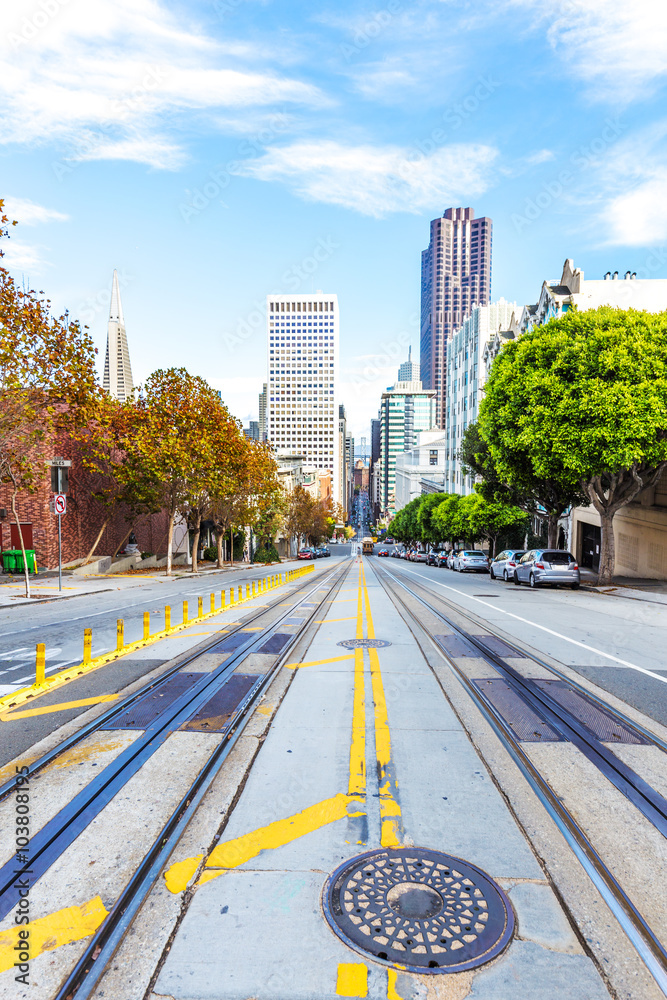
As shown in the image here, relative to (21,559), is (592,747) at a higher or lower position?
lower

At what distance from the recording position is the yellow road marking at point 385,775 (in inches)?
162

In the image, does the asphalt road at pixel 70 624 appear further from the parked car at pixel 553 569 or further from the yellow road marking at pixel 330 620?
the parked car at pixel 553 569

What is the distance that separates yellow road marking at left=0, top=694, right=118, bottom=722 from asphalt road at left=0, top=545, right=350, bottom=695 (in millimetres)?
1079

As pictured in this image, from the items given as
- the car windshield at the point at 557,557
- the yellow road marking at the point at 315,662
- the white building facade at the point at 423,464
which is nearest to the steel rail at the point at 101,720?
the yellow road marking at the point at 315,662

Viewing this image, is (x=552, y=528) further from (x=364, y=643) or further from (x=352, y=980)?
(x=352, y=980)

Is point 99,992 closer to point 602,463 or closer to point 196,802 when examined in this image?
point 196,802

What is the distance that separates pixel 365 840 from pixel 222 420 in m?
32.9

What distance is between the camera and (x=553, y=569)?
23359 mm

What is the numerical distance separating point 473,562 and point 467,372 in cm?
4505

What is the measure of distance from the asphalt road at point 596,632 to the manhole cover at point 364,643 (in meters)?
2.69

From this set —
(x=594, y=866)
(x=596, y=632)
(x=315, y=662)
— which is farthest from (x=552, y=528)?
(x=594, y=866)

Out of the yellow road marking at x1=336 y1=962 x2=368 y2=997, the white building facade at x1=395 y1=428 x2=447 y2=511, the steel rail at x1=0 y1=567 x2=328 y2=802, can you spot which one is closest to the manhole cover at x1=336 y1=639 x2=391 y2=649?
the steel rail at x1=0 y1=567 x2=328 y2=802

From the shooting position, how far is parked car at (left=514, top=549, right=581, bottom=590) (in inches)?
912

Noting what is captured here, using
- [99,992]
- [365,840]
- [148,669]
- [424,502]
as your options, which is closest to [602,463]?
[148,669]
